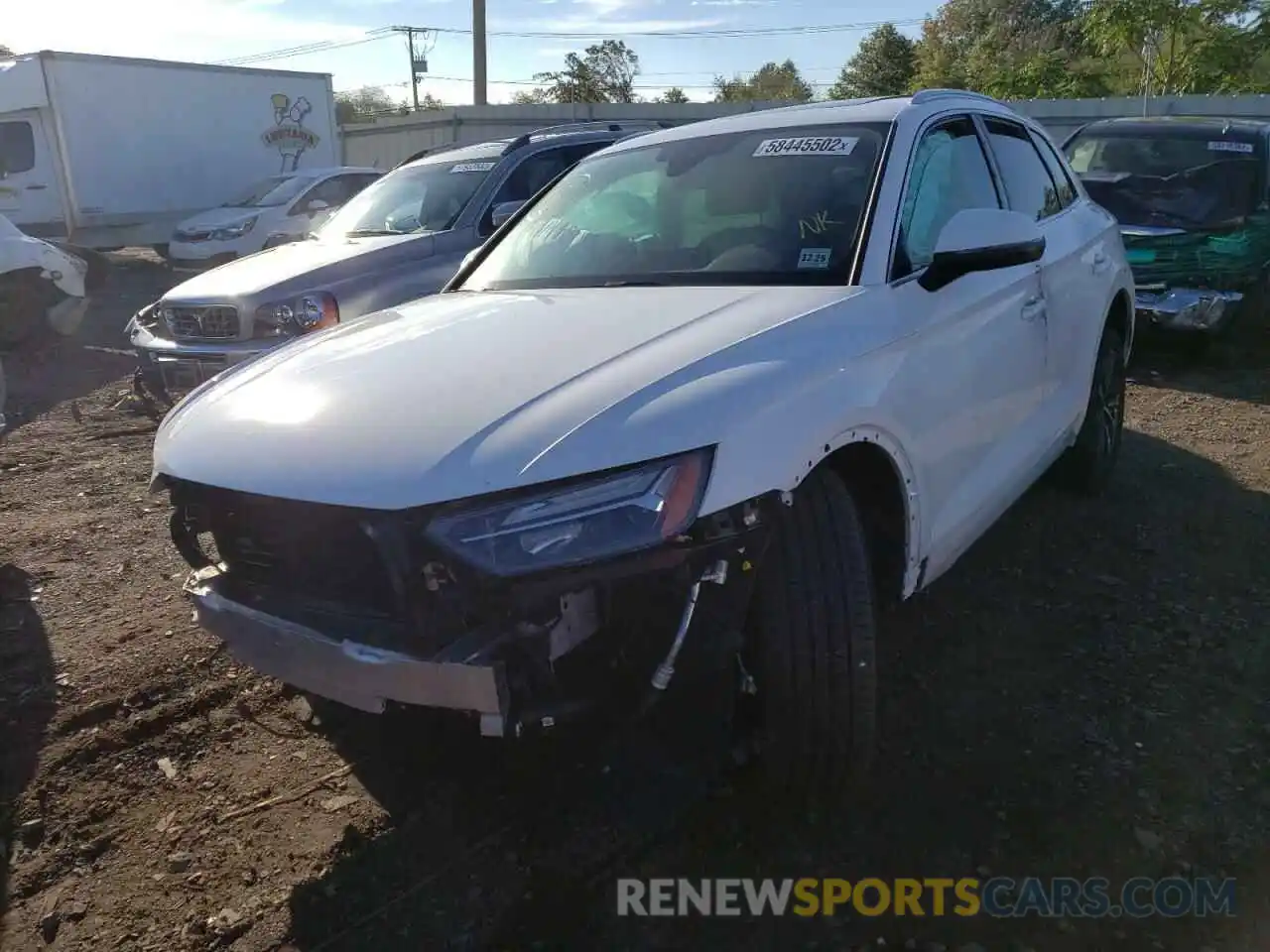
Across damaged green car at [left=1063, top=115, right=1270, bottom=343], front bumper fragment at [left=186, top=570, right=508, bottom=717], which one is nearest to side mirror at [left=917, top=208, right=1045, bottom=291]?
front bumper fragment at [left=186, top=570, right=508, bottom=717]

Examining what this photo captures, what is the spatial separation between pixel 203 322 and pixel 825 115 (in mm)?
4093

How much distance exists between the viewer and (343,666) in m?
2.12

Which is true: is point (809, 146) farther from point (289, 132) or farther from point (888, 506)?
point (289, 132)

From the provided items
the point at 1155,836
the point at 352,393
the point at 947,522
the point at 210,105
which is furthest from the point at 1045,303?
the point at 210,105

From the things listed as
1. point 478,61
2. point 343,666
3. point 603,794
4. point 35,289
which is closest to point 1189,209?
point 603,794

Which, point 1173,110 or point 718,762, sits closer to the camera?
point 718,762

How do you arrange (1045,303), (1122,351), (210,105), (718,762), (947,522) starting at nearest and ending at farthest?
(718,762), (947,522), (1045,303), (1122,351), (210,105)

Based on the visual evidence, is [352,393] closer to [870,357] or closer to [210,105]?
[870,357]

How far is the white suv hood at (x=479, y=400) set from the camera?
→ 205 centimetres

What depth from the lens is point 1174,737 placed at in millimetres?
2920

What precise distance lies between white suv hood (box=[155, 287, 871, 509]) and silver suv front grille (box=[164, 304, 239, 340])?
3300mm

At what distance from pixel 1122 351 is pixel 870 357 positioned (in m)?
2.91

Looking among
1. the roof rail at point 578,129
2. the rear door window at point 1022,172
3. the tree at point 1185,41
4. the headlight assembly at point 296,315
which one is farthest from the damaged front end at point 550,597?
the tree at point 1185,41

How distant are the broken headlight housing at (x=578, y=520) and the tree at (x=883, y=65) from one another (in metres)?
41.3
